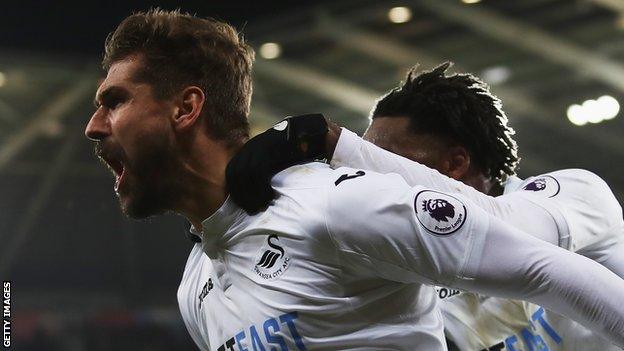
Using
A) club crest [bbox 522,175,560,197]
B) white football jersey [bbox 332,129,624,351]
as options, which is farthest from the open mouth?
club crest [bbox 522,175,560,197]

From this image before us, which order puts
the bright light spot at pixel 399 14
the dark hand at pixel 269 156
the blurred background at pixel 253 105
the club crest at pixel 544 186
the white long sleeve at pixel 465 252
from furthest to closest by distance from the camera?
the bright light spot at pixel 399 14 < the blurred background at pixel 253 105 < the club crest at pixel 544 186 < the dark hand at pixel 269 156 < the white long sleeve at pixel 465 252

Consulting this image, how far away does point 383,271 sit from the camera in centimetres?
92

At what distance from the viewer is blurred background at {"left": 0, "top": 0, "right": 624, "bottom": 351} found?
9.43ft

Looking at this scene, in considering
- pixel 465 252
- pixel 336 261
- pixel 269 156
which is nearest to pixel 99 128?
pixel 269 156

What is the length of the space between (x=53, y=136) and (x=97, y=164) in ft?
0.56

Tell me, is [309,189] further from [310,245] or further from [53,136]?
[53,136]

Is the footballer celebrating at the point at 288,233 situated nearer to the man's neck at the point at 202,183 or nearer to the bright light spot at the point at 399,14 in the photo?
the man's neck at the point at 202,183

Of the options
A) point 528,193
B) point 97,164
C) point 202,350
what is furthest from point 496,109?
point 97,164

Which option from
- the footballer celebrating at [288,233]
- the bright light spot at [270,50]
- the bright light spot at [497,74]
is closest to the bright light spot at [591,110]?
the bright light spot at [497,74]

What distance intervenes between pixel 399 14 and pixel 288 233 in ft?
8.36

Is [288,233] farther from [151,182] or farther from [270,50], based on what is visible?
[270,50]

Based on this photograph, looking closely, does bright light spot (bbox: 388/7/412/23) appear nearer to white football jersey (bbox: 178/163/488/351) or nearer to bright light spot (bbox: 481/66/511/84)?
bright light spot (bbox: 481/66/511/84)

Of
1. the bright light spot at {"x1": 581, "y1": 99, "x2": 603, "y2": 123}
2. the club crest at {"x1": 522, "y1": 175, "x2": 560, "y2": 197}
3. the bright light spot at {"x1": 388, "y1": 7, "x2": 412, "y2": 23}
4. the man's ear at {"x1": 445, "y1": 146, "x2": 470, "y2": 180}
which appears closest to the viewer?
the club crest at {"x1": 522, "y1": 175, "x2": 560, "y2": 197}

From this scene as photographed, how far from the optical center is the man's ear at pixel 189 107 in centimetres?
106
